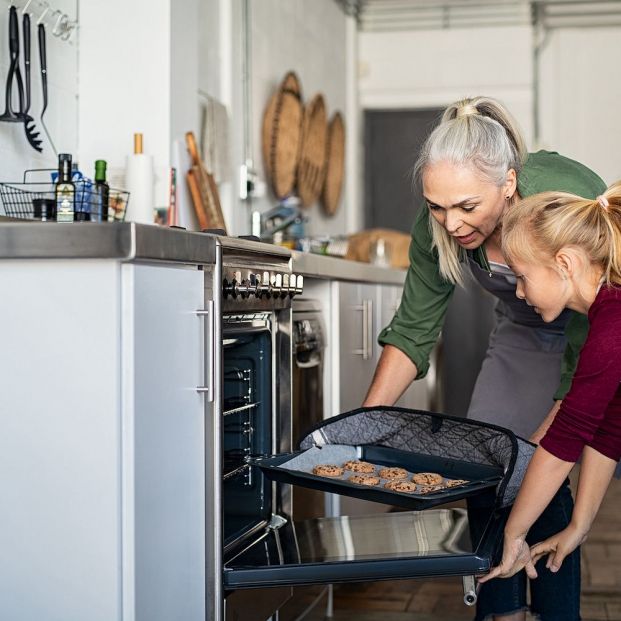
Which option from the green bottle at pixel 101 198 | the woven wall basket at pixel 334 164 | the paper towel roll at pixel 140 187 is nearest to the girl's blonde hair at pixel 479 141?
the green bottle at pixel 101 198

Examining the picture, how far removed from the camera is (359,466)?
186cm

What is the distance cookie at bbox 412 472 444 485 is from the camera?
1.76 meters

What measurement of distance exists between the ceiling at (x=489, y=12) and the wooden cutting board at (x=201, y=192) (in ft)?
12.4

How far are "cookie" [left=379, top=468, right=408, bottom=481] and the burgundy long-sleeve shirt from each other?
0.32 m

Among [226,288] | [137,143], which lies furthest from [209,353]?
[137,143]

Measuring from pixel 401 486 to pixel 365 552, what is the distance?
13cm

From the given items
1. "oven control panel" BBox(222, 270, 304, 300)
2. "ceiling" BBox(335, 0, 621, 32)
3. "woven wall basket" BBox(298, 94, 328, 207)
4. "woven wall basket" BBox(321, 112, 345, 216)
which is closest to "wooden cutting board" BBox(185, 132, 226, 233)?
"oven control panel" BBox(222, 270, 304, 300)

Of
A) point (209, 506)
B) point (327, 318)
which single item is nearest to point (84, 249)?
point (209, 506)

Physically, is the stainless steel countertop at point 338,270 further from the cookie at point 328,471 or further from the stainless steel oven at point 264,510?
the cookie at point 328,471

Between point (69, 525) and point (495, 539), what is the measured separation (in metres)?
0.72

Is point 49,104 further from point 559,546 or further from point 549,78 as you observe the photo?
point 549,78

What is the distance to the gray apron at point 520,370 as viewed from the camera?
7.07 ft

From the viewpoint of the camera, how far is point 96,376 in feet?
4.23

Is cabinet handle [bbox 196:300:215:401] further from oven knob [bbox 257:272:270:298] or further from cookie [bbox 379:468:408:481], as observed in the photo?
cookie [bbox 379:468:408:481]
